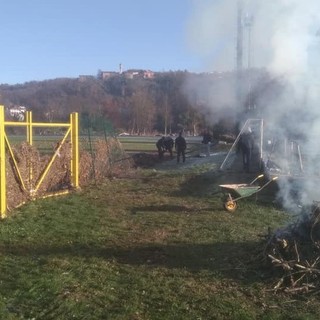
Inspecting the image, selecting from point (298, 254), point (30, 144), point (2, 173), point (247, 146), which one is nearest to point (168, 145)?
point (247, 146)

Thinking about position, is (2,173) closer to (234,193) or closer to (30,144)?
(30,144)

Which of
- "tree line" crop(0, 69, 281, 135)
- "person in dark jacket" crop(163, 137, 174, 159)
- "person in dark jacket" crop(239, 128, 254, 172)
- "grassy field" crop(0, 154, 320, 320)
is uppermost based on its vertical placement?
"tree line" crop(0, 69, 281, 135)

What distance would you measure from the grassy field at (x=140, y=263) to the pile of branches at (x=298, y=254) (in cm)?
20

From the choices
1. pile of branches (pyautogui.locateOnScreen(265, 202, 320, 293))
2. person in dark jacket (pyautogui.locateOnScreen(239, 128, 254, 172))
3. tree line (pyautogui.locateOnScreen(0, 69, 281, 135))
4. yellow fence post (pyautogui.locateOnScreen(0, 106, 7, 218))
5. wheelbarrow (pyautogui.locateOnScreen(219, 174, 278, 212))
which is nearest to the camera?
pile of branches (pyautogui.locateOnScreen(265, 202, 320, 293))

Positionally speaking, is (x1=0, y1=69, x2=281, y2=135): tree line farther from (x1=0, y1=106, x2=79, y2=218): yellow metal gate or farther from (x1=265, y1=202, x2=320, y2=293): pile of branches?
(x1=265, y1=202, x2=320, y2=293): pile of branches

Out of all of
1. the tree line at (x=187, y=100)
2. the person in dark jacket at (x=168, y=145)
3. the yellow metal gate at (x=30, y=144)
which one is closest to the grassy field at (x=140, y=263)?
the yellow metal gate at (x=30, y=144)

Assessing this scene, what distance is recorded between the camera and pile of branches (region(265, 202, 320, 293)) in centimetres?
696

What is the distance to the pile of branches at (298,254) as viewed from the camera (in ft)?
22.8

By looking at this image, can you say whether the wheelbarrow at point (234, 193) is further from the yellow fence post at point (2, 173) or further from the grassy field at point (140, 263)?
the yellow fence post at point (2, 173)

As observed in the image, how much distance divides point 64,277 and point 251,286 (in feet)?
8.03

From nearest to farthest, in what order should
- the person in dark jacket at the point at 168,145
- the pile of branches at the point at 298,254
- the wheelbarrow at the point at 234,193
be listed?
the pile of branches at the point at 298,254 → the wheelbarrow at the point at 234,193 → the person in dark jacket at the point at 168,145

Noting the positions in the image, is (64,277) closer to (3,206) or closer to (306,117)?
(3,206)

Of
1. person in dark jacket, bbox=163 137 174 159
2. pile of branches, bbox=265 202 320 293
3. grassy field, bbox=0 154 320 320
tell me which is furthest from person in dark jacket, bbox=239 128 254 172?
person in dark jacket, bbox=163 137 174 159

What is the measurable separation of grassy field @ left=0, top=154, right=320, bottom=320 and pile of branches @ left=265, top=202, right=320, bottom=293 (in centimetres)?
20
